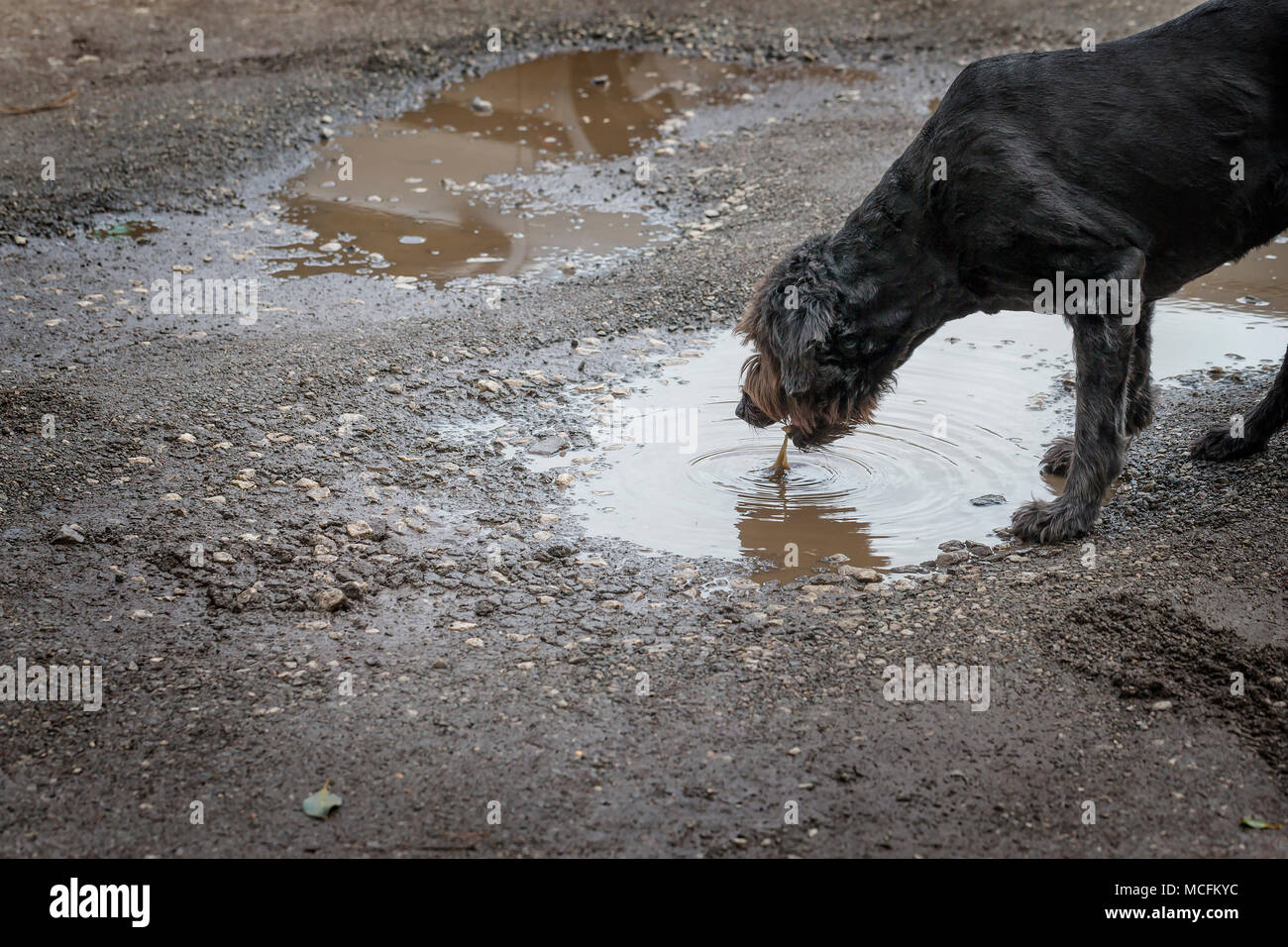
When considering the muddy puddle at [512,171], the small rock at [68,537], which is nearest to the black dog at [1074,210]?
the small rock at [68,537]

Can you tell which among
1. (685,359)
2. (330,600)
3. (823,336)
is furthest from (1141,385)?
(330,600)

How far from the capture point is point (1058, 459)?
590 cm

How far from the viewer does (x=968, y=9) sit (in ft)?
46.8

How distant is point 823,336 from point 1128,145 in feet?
4.87

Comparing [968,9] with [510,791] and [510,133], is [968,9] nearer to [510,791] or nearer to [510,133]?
[510,133]

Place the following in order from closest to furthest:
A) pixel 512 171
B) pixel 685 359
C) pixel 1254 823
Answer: pixel 1254 823 < pixel 685 359 < pixel 512 171

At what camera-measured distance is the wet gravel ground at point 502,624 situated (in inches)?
140

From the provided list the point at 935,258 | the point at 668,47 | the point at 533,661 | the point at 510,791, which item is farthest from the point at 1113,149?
the point at 668,47

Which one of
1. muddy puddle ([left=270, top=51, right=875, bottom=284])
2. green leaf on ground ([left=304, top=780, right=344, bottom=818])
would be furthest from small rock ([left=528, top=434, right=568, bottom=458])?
green leaf on ground ([left=304, top=780, right=344, bottom=818])

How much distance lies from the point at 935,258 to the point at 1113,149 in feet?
2.76

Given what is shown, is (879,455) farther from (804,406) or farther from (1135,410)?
(1135,410)

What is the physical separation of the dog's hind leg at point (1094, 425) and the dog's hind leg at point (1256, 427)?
3.02 ft

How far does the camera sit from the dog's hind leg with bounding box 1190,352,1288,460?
568cm

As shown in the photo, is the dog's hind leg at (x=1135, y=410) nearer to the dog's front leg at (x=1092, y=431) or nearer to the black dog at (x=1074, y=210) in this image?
the black dog at (x=1074, y=210)
